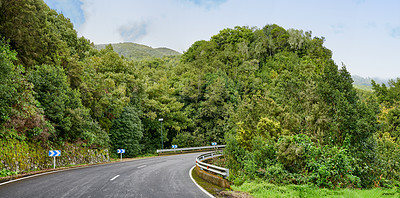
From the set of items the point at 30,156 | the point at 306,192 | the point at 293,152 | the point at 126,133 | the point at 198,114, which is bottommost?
the point at 306,192

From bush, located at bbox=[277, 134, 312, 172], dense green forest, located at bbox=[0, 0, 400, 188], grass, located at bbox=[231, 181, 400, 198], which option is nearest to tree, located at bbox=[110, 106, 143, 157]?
dense green forest, located at bbox=[0, 0, 400, 188]

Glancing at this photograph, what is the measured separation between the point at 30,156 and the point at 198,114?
42180 millimetres

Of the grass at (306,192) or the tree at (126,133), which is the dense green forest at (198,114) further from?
the grass at (306,192)

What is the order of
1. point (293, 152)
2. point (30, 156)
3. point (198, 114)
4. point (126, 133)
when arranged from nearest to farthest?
point (293, 152)
point (30, 156)
point (126, 133)
point (198, 114)

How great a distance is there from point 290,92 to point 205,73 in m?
39.2

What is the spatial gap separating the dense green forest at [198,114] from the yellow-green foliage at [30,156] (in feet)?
1.86

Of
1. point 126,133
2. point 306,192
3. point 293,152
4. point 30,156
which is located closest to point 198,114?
point 126,133

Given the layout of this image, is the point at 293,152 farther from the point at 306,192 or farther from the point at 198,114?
the point at 198,114

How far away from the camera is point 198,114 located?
56.1 m

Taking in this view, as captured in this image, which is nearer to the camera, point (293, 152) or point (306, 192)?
point (306, 192)

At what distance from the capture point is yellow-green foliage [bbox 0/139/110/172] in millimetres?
12945

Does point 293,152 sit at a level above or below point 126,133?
below

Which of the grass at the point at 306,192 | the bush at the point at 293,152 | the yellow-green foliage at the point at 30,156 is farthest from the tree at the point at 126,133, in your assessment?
the grass at the point at 306,192

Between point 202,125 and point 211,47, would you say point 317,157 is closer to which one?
point 202,125
